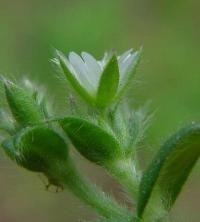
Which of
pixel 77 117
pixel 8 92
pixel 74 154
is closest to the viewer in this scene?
pixel 77 117

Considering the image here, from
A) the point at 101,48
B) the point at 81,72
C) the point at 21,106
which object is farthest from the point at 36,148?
the point at 101,48

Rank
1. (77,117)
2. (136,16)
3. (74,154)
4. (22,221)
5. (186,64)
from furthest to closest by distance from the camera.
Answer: (136,16)
(186,64)
(22,221)
(74,154)
(77,117)

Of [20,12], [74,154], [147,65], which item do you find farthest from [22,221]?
[74,154]

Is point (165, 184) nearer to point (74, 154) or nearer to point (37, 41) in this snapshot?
point (74, 154)

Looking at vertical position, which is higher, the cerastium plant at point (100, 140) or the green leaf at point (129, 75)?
the green leaf at point (129, 75)

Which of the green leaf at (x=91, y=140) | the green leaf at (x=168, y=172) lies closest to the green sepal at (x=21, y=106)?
the green leaf at (x=91, y=140)

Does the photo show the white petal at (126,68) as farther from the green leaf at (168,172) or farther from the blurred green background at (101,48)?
the blurred green background at (101,48)

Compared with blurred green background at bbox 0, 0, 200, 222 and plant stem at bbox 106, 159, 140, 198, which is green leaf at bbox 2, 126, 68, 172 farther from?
blurred green background at bbox 0, 0, 200, 222

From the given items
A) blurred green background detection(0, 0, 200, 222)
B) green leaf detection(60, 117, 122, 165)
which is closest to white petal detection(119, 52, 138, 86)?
green leaf detection(60, 117, 122, 165)
